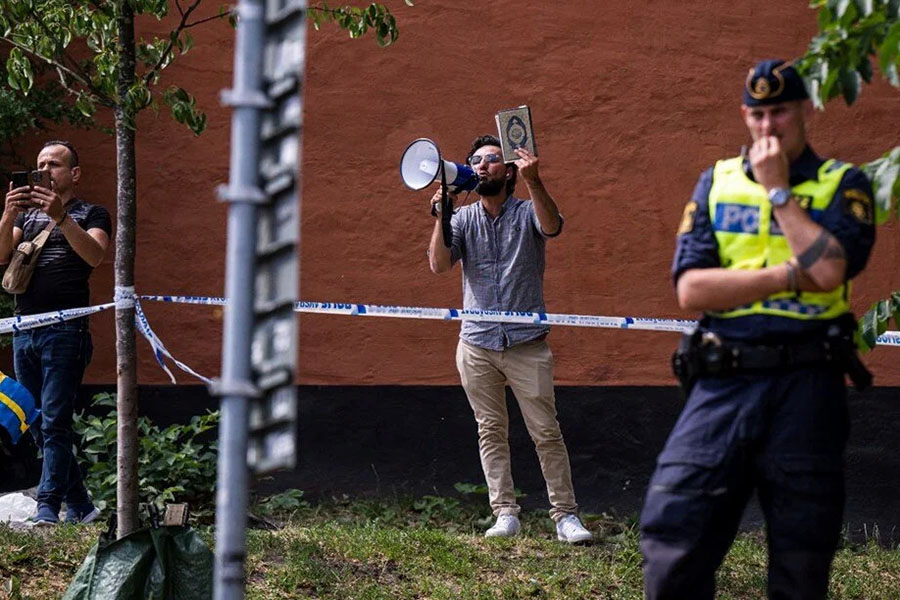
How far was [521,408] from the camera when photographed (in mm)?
6812

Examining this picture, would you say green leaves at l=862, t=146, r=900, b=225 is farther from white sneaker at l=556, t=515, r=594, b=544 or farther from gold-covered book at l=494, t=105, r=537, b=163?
white sneaker at l=556, t=515, r=594, b=544

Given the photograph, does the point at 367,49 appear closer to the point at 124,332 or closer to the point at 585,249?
the point at 585,249

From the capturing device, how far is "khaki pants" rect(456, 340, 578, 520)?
22.0 ft

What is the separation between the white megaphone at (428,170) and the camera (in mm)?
6547

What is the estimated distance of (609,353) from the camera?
26.6 ft

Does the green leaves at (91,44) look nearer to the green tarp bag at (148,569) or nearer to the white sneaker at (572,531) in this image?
the green tarp bag at (148,569)

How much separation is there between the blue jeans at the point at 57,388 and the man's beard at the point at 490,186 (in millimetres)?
2148

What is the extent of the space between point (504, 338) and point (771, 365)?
3.14m

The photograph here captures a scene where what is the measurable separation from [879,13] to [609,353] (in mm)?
4496

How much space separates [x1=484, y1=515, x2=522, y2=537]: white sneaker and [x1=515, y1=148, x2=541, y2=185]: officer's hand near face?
173 centimetres

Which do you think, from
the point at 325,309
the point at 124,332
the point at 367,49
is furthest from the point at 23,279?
the point at 367,49

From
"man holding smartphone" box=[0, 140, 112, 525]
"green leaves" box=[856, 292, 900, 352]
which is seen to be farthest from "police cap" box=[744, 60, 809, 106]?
"man holding smartphone" box=[0, 140, 112, 525]

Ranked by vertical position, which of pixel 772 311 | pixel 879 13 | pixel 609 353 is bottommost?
pixel 609 353

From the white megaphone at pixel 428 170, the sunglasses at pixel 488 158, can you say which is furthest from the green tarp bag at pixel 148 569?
the sunglasses at pixel 488 158
